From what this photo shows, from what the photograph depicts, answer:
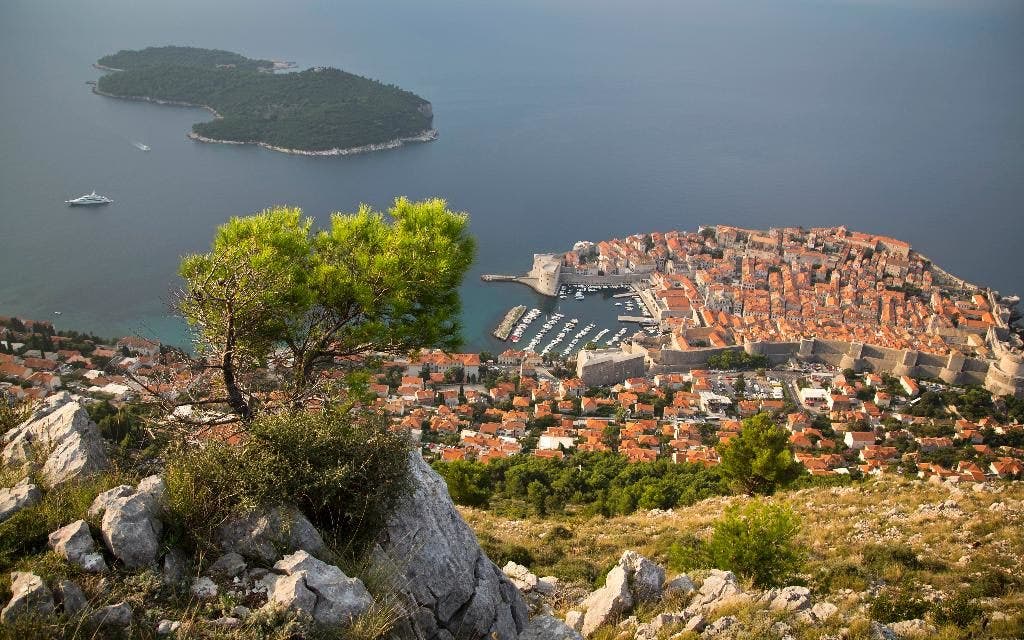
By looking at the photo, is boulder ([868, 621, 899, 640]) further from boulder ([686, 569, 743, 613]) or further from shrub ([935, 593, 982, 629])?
boulder ([686, 569, 743, 613])

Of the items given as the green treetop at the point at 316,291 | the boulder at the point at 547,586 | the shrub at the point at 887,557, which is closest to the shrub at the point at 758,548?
the shrub at the point at 887,557

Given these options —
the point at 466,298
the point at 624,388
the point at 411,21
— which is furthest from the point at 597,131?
the point at 411,21

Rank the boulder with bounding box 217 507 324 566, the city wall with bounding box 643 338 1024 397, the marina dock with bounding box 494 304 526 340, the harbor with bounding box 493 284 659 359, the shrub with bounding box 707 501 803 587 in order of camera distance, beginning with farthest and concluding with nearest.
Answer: the marina dock with bounding box 494 304 526 340
the harbor with bounding box 493 284 659 359
the city wall with bounding box 643 338 1024 397
the shrub with bounding box 707 501 803 587
the boulder with bounding box 217 507 324 566

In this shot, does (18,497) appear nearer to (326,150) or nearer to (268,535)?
(268,535)

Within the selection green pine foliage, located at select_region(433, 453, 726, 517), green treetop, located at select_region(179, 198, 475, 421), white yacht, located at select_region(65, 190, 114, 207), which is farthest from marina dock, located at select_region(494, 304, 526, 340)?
white yacht, located at select_region(65, 190, 114, 207)

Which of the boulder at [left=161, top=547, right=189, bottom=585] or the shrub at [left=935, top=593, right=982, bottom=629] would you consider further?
the shrub at [left=935, top=593, right=982, bottom=629]
